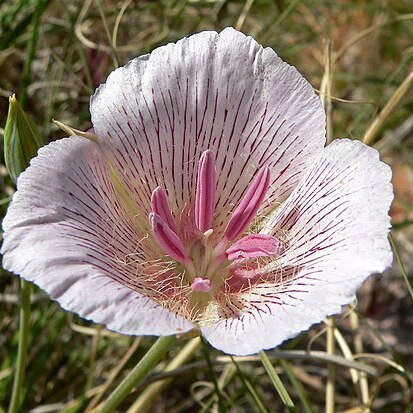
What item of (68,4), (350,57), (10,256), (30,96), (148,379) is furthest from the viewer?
(350,57)

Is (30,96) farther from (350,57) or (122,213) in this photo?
(350,57)

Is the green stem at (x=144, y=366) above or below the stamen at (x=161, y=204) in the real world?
below

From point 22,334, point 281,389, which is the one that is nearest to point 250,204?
point 281,389

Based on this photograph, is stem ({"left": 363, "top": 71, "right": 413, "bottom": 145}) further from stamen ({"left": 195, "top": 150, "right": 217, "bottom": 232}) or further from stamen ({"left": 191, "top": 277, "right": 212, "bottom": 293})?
stamen ({"left": 191, "top": 277, "right": 212, "bottom": 293})

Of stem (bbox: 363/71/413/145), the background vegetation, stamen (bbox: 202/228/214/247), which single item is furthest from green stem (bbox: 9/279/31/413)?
stem (bbox: 363/71/413/145)

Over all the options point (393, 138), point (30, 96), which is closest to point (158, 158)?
point (30, 96)

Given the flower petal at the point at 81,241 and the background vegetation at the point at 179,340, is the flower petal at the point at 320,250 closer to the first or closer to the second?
the flower petal at the point at 81,241

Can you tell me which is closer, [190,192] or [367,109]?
[190,192]

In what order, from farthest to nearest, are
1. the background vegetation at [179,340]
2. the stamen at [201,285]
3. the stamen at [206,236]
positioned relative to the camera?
the background vegetation at [179,340], the stamen at [206,236], the stamen at [201,285]

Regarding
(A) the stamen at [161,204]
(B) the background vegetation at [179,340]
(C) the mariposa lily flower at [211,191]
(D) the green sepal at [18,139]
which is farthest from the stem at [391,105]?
(D) the green sepal at [18,139]
